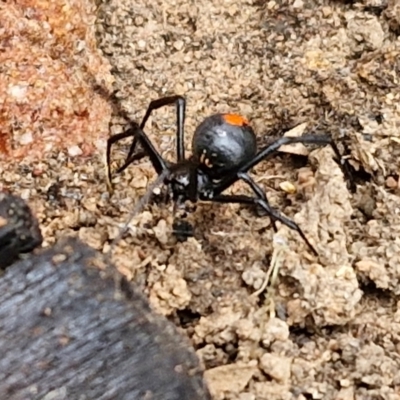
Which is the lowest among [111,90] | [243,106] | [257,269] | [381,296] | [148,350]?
[381,296]

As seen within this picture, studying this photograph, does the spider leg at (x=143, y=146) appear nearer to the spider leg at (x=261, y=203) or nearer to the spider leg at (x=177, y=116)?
the spider leg at (x=177, y=116)

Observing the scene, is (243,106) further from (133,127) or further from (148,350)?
(148,350)

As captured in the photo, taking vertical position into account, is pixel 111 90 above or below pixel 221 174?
above

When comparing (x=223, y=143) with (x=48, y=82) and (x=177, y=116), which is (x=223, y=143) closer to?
(x=177, y=116)

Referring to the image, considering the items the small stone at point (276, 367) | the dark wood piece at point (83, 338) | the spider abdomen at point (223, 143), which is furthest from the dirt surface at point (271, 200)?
the dark wood piece at point (83, 338)

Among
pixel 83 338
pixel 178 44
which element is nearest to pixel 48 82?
pixel 178 44

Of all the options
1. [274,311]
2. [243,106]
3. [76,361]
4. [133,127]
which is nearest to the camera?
[76,361]

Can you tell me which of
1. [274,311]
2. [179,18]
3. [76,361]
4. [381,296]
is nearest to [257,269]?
[274,311]
